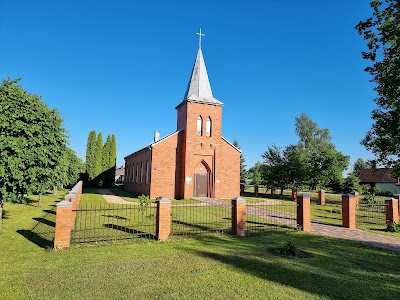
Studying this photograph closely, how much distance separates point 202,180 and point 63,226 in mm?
17331

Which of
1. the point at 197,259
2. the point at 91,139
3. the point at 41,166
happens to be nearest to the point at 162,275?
the point at 197,259

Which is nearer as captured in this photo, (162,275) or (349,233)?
(162,275)

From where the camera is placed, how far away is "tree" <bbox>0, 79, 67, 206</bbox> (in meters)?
7.86

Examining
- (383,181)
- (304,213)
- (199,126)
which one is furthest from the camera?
(383,181)

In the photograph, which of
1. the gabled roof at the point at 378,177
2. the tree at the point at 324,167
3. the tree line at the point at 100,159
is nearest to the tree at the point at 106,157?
the tree line at the point at 100,159

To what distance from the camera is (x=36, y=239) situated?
8438 mm

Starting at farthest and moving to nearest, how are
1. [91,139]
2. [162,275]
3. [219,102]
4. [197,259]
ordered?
[91,139], [219,102], [197,259], [162,275]

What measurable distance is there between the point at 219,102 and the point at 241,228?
16.7 meters

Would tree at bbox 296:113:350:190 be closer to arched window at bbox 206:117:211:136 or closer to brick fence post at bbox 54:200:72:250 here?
arched window at bbox 206:117:211:136

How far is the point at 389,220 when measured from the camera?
12.9m

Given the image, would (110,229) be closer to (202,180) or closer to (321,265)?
(321,265)

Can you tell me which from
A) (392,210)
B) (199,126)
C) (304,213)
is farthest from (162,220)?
(199,126)

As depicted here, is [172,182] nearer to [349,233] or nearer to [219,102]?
[219,102]

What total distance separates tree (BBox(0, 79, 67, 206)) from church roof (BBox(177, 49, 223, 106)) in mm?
15932
